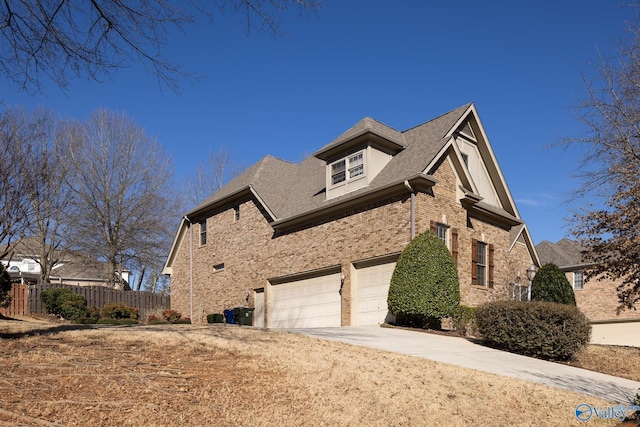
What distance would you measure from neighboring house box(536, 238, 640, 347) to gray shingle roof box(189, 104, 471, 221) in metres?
11.6

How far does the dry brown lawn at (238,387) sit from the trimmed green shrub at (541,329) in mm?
3696

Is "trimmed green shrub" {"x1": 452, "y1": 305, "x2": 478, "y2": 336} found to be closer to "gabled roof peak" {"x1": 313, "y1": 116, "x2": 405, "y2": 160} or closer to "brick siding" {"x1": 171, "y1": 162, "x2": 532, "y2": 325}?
"brick siding" {"x1": 171, "y1": 162, "x2": 532, "y2": 325}

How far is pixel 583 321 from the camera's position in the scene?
13969mm

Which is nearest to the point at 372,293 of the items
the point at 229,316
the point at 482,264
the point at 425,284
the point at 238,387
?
the point at 425,284

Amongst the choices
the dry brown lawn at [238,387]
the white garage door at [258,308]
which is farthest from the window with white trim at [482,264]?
the dry brown lawn at [238,387]

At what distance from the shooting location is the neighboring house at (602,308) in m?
29.0

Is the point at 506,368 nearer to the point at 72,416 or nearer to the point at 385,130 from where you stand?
the point at 72,416

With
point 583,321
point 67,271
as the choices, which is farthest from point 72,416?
point 67,271

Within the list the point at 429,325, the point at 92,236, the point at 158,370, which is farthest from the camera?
the point at 92,236

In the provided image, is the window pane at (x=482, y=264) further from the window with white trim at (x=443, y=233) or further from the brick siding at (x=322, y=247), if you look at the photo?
the window with white trim at (x=443, y=233)

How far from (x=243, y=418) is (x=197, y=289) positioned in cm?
2211

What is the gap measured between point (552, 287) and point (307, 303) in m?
8.75

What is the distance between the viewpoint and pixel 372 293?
19.9 metres

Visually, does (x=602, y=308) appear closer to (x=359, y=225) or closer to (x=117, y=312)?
(x=359, y=225)
